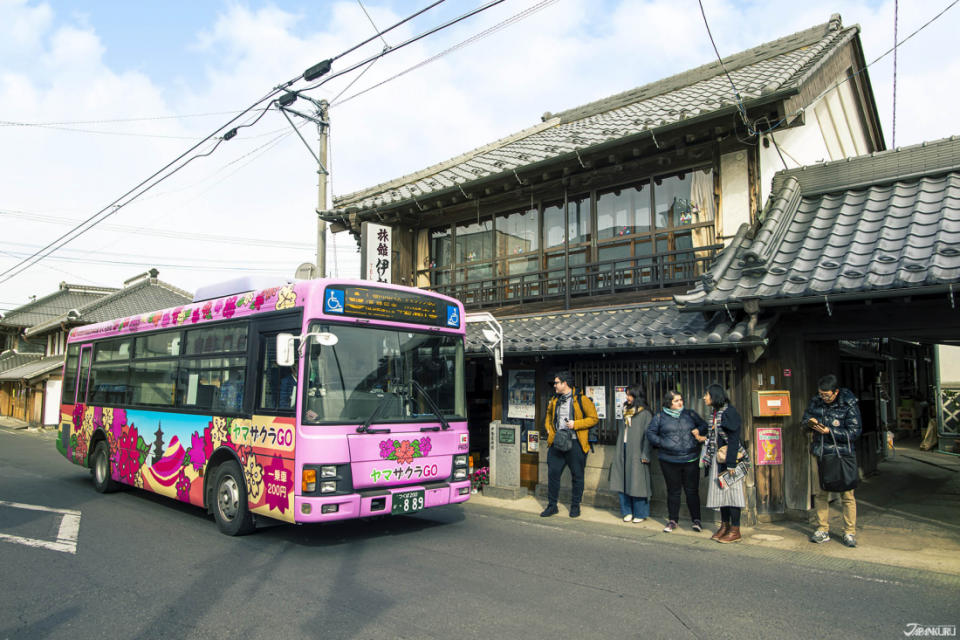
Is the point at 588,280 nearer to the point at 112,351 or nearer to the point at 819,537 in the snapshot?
the point at 819,537

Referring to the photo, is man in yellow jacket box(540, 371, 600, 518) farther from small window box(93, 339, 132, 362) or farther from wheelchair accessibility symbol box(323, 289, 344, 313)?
small window box(93, 339, 132, 362)

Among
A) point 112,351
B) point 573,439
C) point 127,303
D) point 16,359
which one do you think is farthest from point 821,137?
point 16,359

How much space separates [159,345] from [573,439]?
21.3 ft

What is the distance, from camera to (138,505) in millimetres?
9898

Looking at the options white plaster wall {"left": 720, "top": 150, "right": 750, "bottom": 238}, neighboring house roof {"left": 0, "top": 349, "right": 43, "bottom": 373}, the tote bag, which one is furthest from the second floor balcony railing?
neighboring house roof {"left": 0, "top": 349, "right": 43, "bottom": 373}

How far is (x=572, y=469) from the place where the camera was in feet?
30.8

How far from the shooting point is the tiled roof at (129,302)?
3775cm

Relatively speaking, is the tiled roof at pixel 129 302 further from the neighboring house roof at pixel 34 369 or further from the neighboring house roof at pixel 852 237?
the neighboring house roof at pixel 852 237

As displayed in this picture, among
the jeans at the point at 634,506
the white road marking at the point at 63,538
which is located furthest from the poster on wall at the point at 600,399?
the white road marking at the point at 63,538

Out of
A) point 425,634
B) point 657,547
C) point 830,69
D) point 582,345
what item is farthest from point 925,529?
point 830,69

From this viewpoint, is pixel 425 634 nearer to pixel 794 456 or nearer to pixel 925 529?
pixel 794 456

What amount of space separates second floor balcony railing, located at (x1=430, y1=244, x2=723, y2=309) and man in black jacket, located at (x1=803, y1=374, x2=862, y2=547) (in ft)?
10.3

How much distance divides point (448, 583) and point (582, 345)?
15.7ft

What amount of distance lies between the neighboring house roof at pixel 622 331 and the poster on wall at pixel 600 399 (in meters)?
0.97
